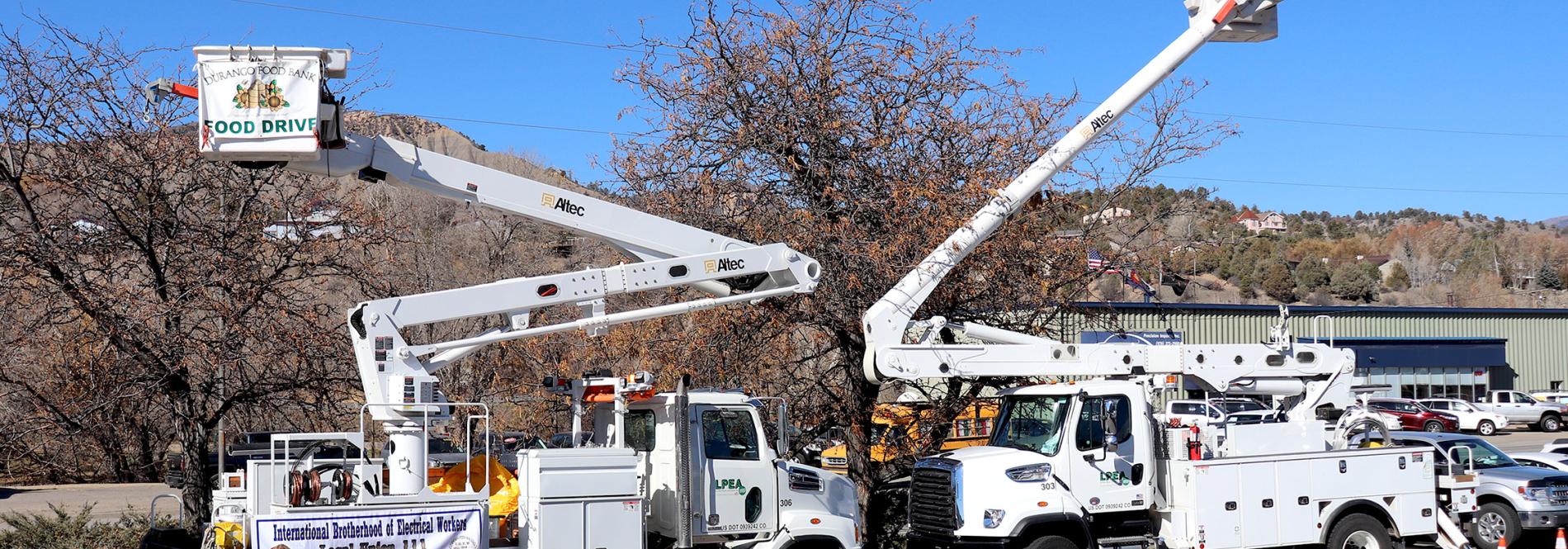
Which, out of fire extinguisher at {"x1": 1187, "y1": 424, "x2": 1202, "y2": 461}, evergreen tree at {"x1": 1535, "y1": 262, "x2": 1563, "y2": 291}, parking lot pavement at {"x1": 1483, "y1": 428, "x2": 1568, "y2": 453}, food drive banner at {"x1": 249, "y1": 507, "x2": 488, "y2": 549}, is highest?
evergreen tree at {"x1": 1535, "y1": 262, "x2": 1563, "y2": 291}

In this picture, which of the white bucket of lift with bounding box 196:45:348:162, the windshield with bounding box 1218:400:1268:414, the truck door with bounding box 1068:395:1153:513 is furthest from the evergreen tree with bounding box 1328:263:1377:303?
the white bucket of lift with bounding box 196:45:348:162

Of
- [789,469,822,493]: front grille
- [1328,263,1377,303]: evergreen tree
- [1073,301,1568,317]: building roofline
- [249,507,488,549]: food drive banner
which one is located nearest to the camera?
[249,507,488,549]: food drive banner

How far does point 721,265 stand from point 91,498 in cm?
2083

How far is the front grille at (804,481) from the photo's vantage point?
14.1m

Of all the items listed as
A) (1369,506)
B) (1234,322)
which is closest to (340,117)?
(1369,506)

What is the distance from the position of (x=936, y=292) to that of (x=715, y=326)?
2.85 m

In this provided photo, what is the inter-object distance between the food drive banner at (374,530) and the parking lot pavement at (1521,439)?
3335cm

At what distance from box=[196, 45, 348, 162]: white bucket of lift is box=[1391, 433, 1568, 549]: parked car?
14.2 m

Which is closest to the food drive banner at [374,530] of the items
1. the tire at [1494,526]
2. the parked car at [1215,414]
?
the parked car at [1215,414]

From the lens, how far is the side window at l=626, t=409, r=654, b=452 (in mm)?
14109

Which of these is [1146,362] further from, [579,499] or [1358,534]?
[579,499]

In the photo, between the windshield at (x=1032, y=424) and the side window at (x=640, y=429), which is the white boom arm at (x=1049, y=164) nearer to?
the windshield at (x=1032, y=424)

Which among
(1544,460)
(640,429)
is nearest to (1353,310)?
(1544,460)

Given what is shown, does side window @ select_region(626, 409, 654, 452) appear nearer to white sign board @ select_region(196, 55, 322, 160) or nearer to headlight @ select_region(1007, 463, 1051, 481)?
headlight @ select_region(1007, 463, 1051, 481)
